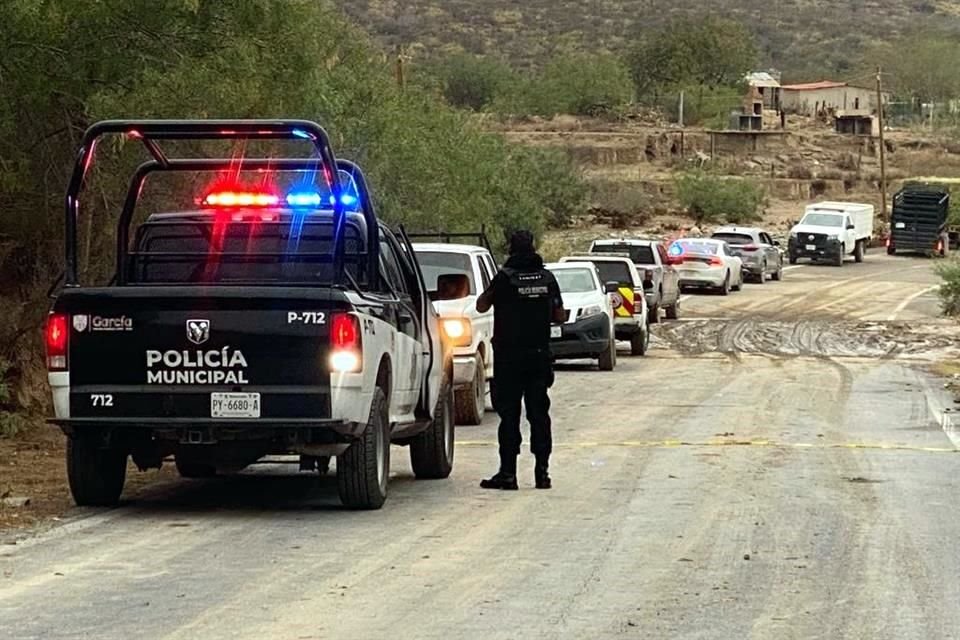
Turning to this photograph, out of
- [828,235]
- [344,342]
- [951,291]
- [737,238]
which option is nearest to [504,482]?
[344,342]

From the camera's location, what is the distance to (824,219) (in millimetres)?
63125

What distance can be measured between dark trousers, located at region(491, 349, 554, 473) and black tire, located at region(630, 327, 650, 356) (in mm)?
17518

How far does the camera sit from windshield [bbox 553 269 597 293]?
25.8 m

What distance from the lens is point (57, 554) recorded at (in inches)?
373

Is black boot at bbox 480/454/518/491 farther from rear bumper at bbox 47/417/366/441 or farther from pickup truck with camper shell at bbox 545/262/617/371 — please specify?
pickup truck with camper shell at bbox 545/262/617/371

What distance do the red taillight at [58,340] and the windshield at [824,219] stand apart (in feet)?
177

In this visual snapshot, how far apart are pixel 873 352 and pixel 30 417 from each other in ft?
66.4

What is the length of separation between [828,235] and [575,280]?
1467 inches

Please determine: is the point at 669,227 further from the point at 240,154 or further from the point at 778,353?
the point at 240,154

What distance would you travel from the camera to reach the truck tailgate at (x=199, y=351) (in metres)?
10.4

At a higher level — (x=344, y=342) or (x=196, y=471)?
(x=344, y=342)

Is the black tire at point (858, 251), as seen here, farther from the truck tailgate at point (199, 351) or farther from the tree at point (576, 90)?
the truck tailgate at point (199, 351)

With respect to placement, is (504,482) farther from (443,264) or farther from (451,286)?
(443,264)

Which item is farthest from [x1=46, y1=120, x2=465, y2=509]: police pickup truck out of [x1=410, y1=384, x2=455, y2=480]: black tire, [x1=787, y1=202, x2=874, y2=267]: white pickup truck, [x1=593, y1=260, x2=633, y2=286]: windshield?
[x1=787, y1=202, x2=874, y2=267]: white pickup truck
